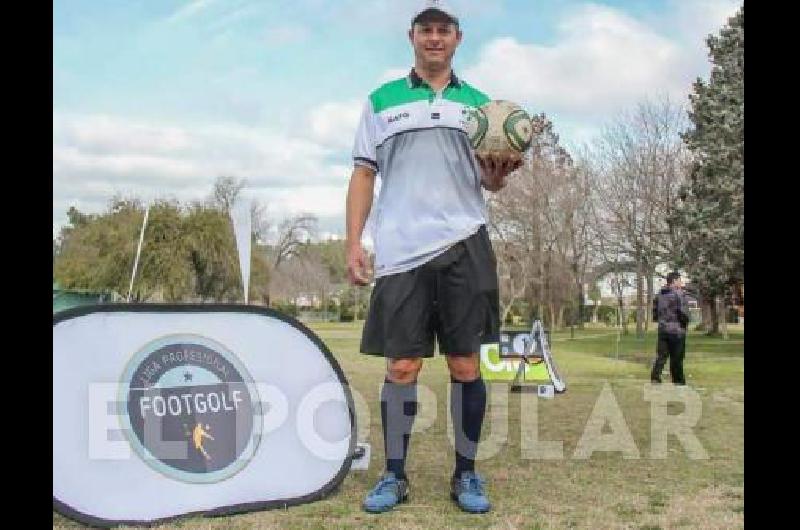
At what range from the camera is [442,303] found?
3602 mm

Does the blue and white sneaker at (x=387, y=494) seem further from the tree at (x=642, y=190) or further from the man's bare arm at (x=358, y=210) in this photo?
the tree at (x=642, y=190)

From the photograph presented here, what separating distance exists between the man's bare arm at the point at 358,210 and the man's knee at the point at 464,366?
0.53 m

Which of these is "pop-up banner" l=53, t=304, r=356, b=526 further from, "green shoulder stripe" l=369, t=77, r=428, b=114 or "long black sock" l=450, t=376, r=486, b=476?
"green shoulder stripe" l=369, t=77, r=428, b=114

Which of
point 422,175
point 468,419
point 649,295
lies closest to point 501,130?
point 422,175

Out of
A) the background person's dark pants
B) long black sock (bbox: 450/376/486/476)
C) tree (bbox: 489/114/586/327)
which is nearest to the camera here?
long black sock (bbox: 450/376/486/476)

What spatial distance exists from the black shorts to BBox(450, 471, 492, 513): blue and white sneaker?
1.83ft

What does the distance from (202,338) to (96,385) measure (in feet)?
1.69

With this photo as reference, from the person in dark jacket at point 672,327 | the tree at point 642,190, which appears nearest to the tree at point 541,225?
the tree at point 642,190

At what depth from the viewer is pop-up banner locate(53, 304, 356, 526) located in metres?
3.29

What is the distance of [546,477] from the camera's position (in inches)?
163

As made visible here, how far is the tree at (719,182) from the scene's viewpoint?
78.6 feet

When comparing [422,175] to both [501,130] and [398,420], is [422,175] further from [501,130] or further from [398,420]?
[398,420]

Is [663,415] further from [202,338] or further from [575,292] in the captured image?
[575,292]

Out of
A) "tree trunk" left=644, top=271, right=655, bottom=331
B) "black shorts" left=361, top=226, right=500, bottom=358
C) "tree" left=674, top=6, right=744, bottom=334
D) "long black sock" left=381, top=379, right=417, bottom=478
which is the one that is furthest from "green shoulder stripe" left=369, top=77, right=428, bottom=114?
"tree trunk" left=644, top=271, right=655, bottom=331
